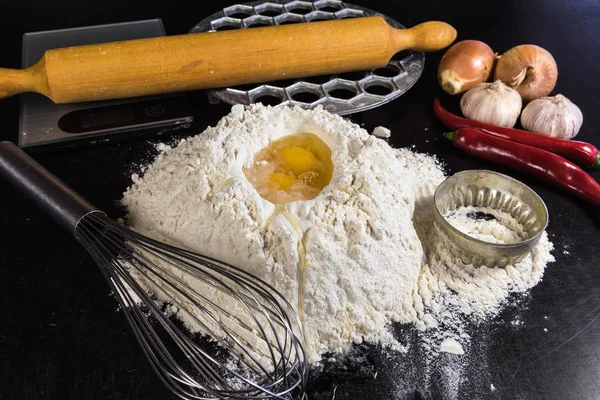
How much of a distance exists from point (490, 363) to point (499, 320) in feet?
0.31

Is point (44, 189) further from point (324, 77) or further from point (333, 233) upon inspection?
point (324, 77)

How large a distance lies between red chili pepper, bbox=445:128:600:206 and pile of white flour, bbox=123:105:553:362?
0.18 meters

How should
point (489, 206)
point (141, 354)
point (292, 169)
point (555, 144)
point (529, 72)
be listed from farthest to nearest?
point (529, 72)
point (555, 144)
point (489, 206)
point (292, 169)
point (141, 354)

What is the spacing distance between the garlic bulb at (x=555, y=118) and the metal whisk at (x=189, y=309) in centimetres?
79

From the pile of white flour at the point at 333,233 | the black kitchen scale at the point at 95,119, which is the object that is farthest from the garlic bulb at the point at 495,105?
the black kitchen scale at the point at 95,119

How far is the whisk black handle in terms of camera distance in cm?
99

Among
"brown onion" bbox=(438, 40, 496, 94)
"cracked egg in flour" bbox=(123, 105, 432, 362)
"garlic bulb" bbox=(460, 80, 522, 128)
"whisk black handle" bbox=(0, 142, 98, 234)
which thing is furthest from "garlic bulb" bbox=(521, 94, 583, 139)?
"whisk black handle" bbox=(0, 142, 98, 234)

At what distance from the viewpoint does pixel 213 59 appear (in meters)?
1.39

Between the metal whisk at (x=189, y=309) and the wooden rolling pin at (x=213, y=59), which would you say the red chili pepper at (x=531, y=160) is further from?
the metal whisk at (x=189, y=309)

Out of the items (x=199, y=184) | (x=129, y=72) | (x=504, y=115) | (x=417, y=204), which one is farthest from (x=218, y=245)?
(x=504, y=115)

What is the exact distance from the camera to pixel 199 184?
103 centimetres

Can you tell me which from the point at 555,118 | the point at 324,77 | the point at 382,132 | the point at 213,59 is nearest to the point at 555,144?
the point at 555,118

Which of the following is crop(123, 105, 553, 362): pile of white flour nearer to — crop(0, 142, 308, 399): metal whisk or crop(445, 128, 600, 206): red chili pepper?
crop(0, 142, 308, 399): metal whisk

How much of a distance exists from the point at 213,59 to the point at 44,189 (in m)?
0.54
